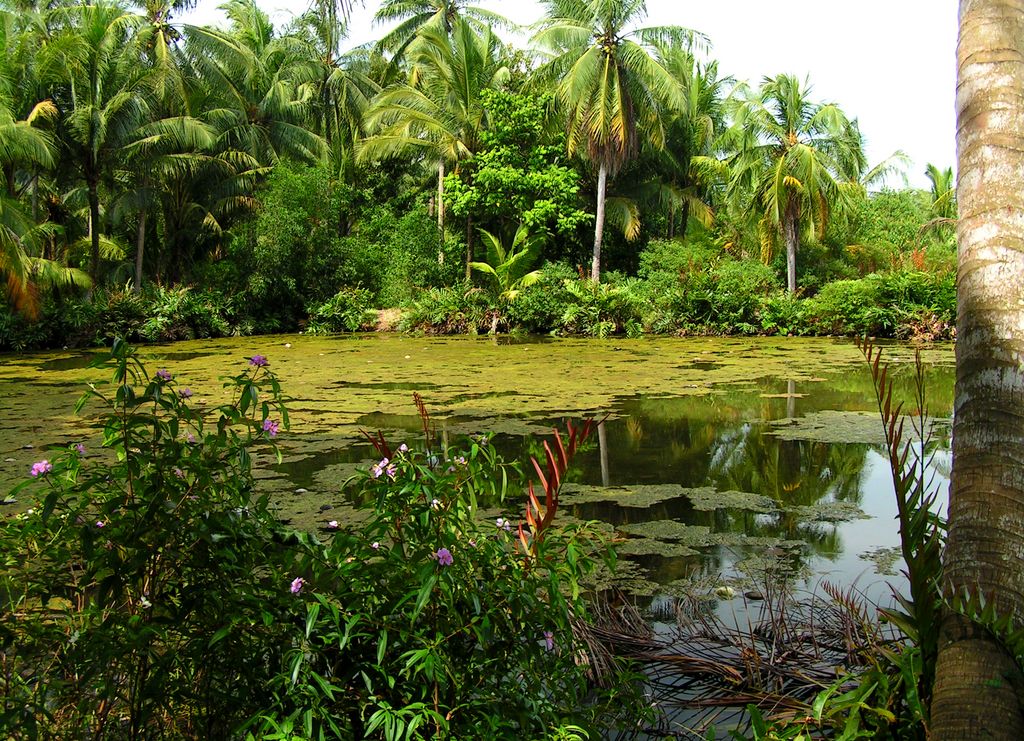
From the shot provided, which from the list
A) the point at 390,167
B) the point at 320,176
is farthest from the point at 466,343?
the point at 390,167

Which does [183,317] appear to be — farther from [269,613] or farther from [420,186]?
[269,613]

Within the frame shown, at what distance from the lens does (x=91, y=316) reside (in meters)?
16.4

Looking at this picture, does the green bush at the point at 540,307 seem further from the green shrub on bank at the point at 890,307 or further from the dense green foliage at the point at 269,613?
the dense green foliage at the point at 269,613

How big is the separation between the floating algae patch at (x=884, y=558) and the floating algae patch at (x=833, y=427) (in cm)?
261

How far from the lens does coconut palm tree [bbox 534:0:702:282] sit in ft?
61.2

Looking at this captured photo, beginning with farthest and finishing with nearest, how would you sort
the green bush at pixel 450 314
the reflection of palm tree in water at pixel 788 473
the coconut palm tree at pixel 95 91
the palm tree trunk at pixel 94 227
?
the green bush at pixel 450 314
the palm tree trunk at pixel 94 227
the coconut palm tree at pixel 95 91
the reflection of palm tree in water at pixel 788 473

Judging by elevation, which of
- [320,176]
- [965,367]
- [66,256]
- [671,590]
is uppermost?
[320,176]

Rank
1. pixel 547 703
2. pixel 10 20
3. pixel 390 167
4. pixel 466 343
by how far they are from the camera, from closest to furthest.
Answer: pixel 547 703 → pixel 466 343 → pixel 10 20 → pixel 390 167

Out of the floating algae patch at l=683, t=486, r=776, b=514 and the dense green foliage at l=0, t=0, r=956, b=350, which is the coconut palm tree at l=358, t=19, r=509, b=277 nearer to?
the dense green foliage at l=0, t=0, r=956, b=350

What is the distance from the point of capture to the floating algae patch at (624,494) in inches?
190

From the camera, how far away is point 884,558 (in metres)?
3.87

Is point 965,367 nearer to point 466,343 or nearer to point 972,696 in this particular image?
point 972,696

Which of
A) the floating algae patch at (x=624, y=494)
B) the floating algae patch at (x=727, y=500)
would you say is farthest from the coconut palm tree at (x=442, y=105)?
the floating algae patch at (x=727, y=500)

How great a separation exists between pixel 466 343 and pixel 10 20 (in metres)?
11.9
